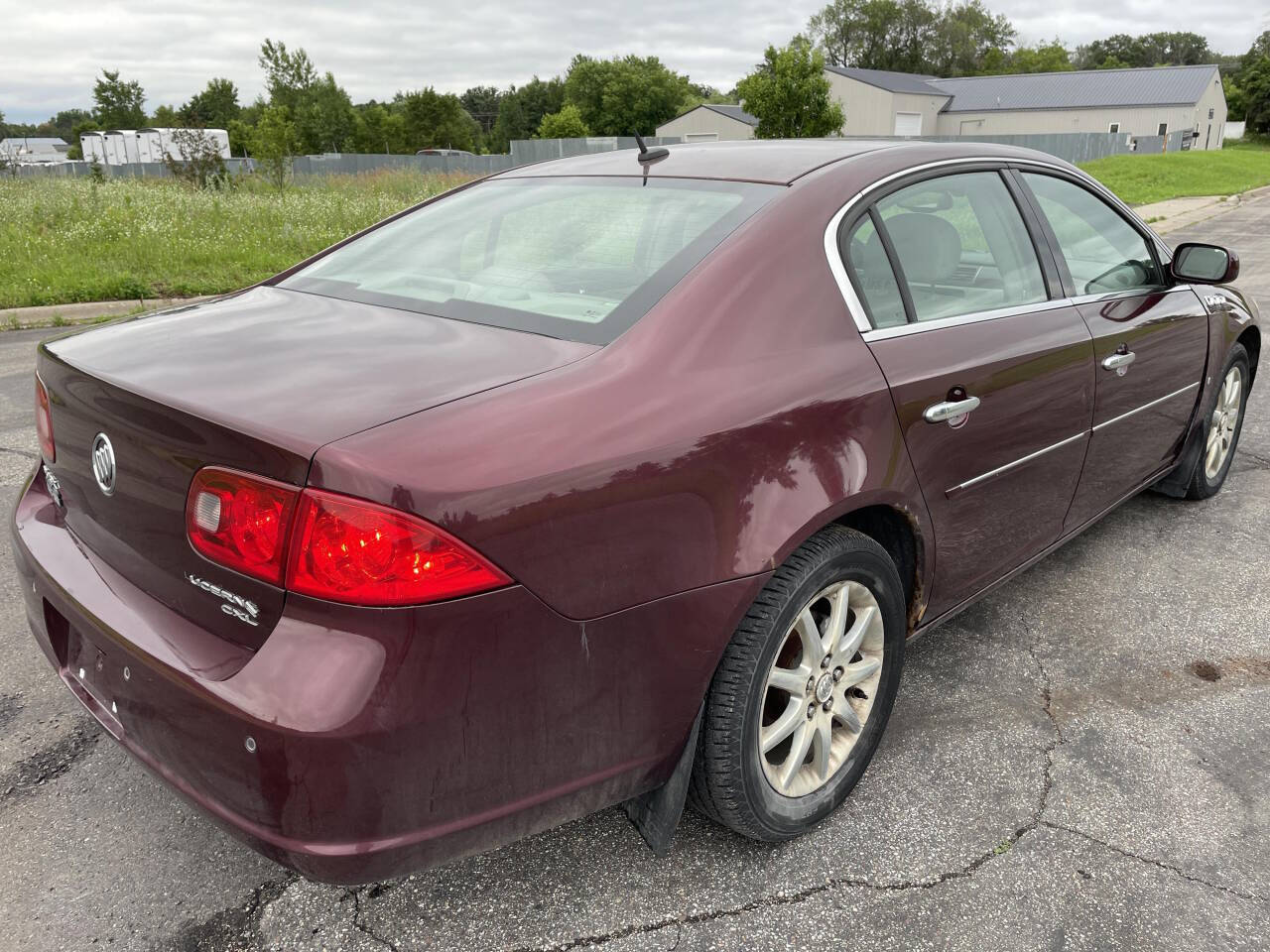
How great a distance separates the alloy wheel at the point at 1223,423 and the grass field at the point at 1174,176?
21.1m

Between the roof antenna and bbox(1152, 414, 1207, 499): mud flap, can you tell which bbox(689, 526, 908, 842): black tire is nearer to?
the roof antenna

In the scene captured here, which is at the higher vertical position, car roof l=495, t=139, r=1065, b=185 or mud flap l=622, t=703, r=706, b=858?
car roof l=495, t=139, r=1065, b=185

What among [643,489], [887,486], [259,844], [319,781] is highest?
[643,489]

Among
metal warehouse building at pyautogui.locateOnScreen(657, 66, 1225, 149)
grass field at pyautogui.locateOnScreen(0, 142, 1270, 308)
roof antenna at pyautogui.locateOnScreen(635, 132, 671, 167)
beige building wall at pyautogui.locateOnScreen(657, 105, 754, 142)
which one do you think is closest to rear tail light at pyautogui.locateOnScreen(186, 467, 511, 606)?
roof antenna at pyautogui.locateOnScreen(635, 132, 671, 167)

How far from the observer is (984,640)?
3.35 meters

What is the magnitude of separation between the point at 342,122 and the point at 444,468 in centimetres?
7248

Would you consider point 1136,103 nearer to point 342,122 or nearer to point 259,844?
point 342,122

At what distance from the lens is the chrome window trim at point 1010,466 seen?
2.54 meters

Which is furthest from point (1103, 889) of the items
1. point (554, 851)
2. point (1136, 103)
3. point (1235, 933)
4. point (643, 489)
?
point (1136, 103)

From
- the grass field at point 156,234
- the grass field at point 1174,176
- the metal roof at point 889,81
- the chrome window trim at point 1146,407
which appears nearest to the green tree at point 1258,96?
the metal roof at point 889,81

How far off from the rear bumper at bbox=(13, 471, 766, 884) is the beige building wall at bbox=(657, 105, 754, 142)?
6588 centimetres

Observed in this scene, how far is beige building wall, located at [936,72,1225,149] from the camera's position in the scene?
66.0 m

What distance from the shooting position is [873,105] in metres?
67.3

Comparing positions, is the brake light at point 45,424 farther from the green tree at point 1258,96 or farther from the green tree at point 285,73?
the green tree at point 1258,96
